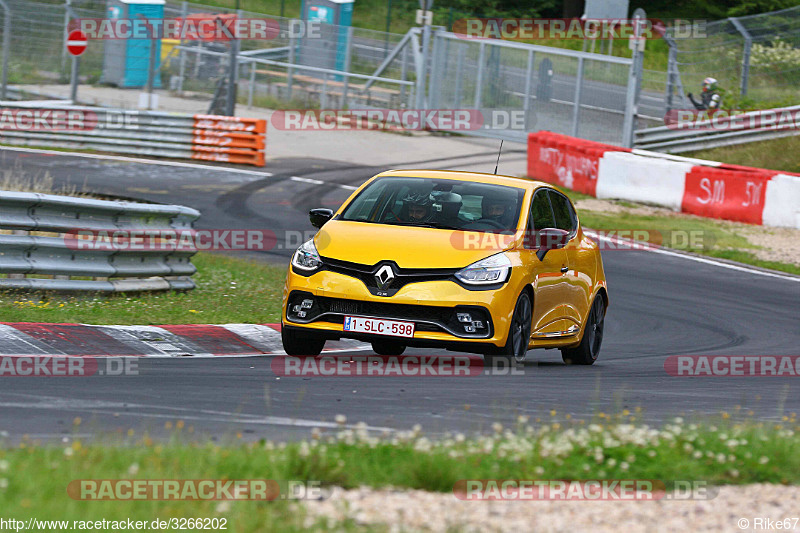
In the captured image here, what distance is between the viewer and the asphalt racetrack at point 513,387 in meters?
6.85

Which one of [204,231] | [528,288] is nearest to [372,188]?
[528,288]

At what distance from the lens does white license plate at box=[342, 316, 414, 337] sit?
911 centimetres

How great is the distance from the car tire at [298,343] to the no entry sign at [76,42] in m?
23.1

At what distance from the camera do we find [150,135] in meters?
28.1

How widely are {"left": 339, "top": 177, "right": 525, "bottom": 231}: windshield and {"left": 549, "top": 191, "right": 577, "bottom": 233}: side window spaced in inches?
27.9

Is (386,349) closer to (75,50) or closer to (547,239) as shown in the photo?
(547,239)

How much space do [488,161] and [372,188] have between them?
19274 millimetres

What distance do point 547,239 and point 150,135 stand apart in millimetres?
19300

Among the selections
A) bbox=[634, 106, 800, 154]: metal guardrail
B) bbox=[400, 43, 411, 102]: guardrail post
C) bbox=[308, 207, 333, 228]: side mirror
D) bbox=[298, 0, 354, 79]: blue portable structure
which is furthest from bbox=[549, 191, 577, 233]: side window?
bbox=[298, 0, 354, 79]: blue portable structure

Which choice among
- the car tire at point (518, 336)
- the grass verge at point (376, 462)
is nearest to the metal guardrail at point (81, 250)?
the car tire at point (518, 336)

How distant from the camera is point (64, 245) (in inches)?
447

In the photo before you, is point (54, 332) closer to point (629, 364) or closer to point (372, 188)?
point (372, 188)

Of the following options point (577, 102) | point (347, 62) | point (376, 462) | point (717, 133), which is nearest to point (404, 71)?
point (347, 62)

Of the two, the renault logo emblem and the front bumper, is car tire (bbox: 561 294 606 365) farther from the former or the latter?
the renault logo emblem
